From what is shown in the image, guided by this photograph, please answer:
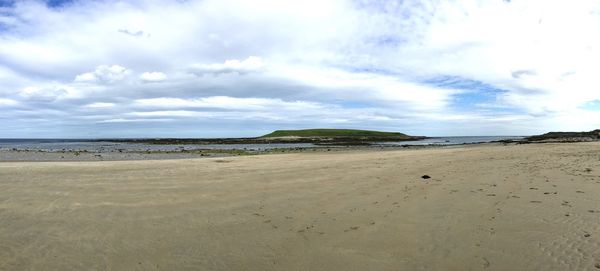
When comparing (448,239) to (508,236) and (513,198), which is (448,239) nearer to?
(508,236)

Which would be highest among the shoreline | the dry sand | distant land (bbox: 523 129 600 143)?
distant land (bbox: 523 129 600 143)

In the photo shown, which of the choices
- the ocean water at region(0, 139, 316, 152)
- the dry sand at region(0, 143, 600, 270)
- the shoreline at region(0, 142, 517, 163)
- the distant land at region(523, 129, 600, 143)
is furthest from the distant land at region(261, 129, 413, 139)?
the dry sand at region(0, 143, 600, 270)

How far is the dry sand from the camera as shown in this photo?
Result: 536 centimetres

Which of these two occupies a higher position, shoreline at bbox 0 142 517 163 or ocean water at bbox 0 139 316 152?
ocean water at bbox 0 139 316 152

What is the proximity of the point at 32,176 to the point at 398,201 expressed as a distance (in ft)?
43.9

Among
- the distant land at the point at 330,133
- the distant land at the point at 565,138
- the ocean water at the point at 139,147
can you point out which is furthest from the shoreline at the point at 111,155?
the distant land at the point at 330,133

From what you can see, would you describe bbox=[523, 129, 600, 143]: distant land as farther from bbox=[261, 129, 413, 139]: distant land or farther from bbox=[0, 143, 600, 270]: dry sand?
bbox=[261, 129, 413, 139]: distant land

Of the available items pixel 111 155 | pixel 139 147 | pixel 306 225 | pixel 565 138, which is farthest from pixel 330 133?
pixel 306 225

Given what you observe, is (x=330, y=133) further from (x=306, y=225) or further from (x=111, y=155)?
(x=306, y=225)

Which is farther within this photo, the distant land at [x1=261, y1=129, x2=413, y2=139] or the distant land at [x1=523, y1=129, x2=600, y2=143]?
the distant land at [x1=261, y1=129, x2=413, y2=139]

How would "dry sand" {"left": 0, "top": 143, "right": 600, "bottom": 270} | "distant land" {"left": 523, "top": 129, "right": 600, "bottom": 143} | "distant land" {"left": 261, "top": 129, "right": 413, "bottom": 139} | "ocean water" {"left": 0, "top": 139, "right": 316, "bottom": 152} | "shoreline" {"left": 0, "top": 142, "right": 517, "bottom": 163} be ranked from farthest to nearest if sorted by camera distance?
"distant land" {"left": 261, "top": 129, "right": 413, "bottom": 139}, "distant land" {"left": 523, "top": 129, "right": 600, "bottom": 143}, "ocean water" {"left": 0, "top": 139, "right": 316, "bottom": 152}, "shoreline" {"left": 0, "top": 142, "right": 517, "bottom": 163}, "dry sand" {"left": 0, "top": 143, "right": 600, "bottom": 270}

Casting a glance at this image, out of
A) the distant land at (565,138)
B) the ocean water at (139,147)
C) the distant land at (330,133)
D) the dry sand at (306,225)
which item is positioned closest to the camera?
the dry sand at (306,225)

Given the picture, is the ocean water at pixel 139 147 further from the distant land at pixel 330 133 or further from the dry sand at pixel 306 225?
the distant land at pixel 330 133

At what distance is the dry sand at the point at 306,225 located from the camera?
5355mm
